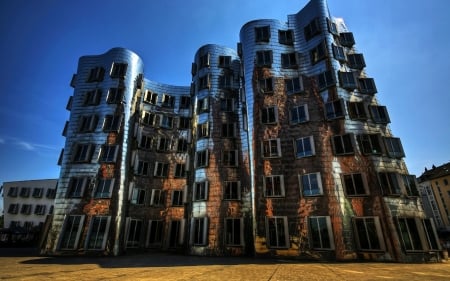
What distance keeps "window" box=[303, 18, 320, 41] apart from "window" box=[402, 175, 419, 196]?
17.0 meters

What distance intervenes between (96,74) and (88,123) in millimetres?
6874

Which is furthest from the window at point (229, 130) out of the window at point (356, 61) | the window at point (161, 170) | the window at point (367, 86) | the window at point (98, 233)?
the window at point (98, 233)

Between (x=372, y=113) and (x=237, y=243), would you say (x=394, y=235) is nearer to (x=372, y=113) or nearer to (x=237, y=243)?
(x=372, y=113)

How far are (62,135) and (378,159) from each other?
34.2m

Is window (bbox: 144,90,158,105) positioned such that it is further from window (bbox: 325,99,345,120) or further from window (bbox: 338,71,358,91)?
window (bbox: 338,71,358,91)

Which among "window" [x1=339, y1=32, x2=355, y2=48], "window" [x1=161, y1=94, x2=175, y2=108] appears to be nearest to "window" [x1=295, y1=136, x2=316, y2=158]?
"window" [x1=339, y1=32, x2=355, y2=48]

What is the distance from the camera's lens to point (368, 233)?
1700 cm

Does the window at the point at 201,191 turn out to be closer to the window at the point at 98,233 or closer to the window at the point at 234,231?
the window at the point at 234,231

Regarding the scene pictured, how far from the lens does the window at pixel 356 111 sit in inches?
822

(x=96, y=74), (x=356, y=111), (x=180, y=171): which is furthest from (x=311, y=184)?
(x=96, y=74)

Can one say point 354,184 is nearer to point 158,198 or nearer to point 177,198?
point 177,198

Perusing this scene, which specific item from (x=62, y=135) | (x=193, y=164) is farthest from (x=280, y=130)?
(x=62, y=135)

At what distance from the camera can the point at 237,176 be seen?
933 inches

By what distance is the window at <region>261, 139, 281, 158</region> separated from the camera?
21.8 meters
